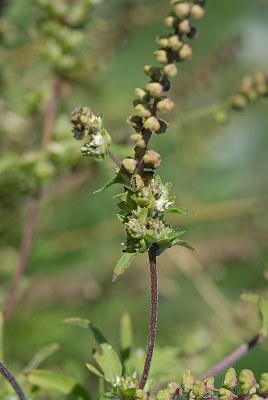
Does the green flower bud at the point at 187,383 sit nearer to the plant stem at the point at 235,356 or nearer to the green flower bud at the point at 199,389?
the green flower bud at the point at 199,389

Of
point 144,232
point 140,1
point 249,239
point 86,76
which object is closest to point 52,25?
point 86,76

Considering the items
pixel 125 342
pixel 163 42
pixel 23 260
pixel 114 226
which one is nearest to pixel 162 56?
pixel 163 42

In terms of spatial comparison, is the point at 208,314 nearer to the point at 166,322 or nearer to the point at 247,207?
the point at 166,322

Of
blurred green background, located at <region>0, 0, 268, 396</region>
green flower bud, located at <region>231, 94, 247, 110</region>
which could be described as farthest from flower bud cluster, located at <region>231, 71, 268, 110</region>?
blurred green background, located at <region>0, 0, 268, 396</region>

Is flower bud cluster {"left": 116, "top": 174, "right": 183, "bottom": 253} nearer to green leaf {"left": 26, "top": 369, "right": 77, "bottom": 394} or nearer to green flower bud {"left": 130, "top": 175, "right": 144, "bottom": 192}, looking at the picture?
green flower bud {"left": 130, "top": 175, "right": 144, "bottom": 192}

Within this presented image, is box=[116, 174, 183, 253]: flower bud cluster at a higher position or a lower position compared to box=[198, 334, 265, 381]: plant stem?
higher
